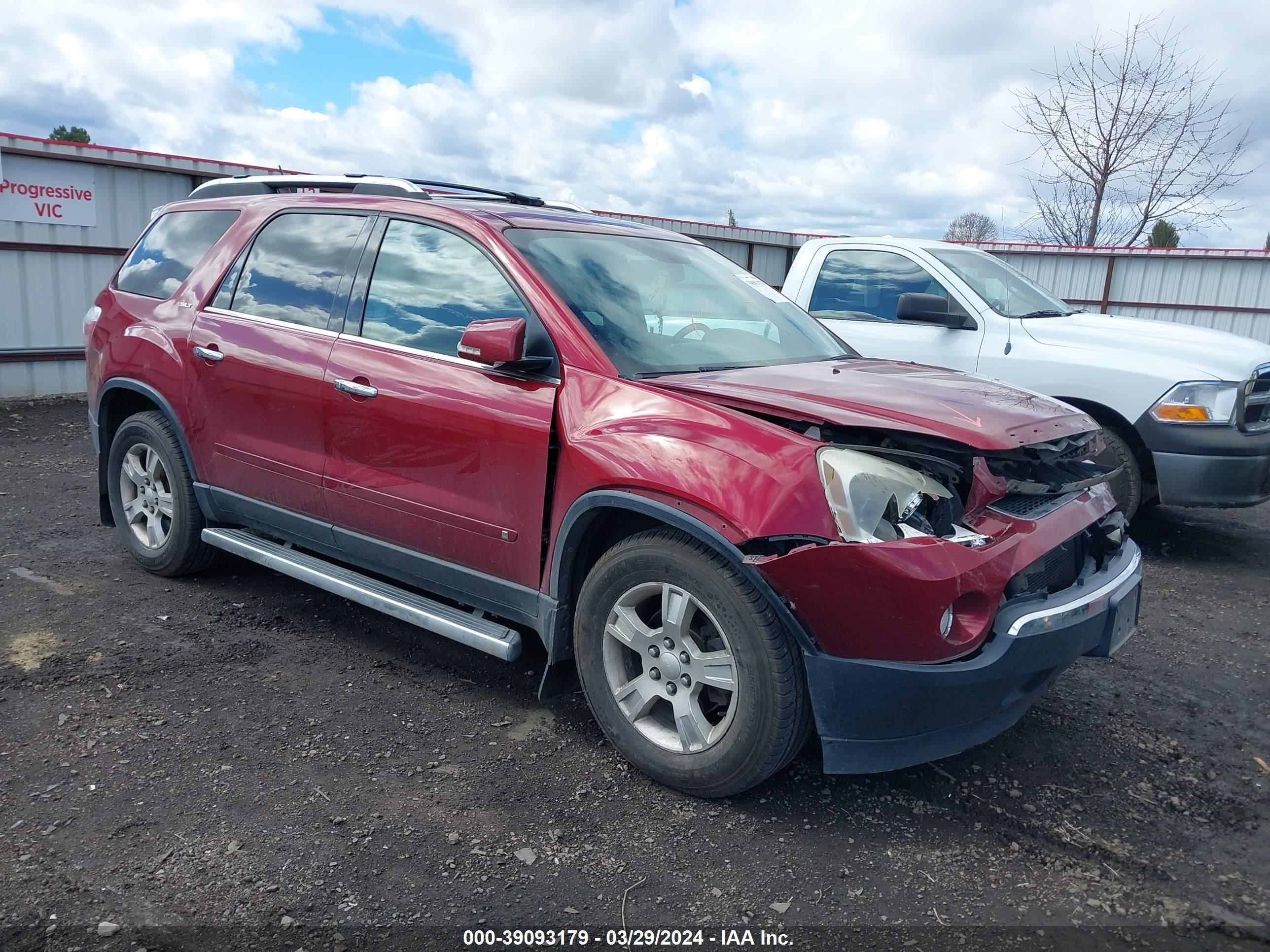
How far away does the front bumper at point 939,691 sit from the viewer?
2.68m

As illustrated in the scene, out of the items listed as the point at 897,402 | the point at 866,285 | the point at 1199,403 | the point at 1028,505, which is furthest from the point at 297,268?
the point at 1199,403

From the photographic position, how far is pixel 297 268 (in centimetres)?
421

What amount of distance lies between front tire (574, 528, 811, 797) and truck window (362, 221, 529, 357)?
1086mm

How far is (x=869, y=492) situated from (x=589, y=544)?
100 centimetres

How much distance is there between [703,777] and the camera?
9.77 ft

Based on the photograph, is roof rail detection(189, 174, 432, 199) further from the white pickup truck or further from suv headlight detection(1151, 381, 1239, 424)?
suv headlight detection(1151, 381, 1239, 424)

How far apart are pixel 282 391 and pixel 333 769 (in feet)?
5.47

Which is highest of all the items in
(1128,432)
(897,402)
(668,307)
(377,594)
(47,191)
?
(47,191)

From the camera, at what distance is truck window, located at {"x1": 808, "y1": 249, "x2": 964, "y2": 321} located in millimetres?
6883

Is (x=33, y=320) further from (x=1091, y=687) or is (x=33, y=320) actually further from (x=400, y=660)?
(x=1091, y=687)

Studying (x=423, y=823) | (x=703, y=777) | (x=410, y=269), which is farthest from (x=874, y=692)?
(x=410, y=269)

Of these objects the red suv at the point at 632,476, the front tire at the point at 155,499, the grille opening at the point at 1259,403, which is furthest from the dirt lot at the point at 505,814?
the grille opening at the point at 1259,403

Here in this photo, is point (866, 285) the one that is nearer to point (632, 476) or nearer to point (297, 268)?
point (297, 268)

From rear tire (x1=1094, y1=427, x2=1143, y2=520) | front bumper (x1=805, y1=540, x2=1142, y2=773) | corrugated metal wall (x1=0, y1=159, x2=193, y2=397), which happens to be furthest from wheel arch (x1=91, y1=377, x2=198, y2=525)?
corrugated metal wall (x1=0, y1=159, x2=193, y2=397)
